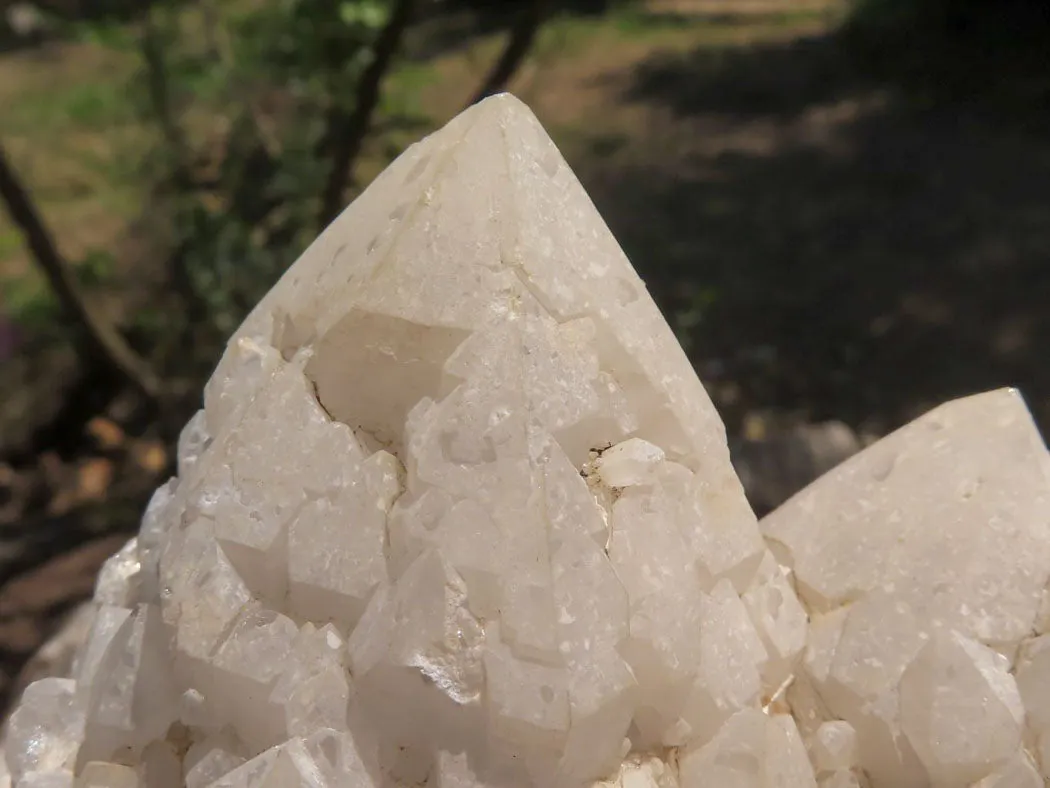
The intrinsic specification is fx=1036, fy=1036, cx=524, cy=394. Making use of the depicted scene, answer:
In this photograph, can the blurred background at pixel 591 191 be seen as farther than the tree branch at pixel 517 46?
Yes

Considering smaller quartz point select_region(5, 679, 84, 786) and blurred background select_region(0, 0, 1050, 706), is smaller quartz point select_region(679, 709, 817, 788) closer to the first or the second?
smaller quartz point select_region(5, 679, 84, 786)

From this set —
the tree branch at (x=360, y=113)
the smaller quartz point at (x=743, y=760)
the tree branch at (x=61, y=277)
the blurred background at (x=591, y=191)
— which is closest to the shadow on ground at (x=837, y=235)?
the blurred background at (x=591, y=191)

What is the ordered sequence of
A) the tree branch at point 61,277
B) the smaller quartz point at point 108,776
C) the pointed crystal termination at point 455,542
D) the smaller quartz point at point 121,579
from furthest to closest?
the tree branch at point 61,277 → the smaller quartz point at point 121,579 → the smaller quartz point at point 108,776 → the pointed crystal termination at point 455,542

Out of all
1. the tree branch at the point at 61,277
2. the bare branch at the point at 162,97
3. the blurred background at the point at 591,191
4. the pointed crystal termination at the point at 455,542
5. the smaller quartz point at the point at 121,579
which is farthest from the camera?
the bare branch at the point at 162,97

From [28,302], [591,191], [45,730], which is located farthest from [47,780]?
[591,191]

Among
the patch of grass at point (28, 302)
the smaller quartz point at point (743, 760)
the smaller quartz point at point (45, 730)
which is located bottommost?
the patch of grass at point (28, 302)

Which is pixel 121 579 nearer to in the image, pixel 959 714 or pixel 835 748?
pixel 835 748

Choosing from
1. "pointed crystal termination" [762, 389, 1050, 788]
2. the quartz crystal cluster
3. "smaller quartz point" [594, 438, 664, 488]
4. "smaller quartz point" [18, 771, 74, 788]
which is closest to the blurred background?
"pointed crystal termination" [762, 389, 1050, 788]

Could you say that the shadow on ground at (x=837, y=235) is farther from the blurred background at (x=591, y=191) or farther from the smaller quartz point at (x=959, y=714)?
the smaller quartz point at (x=959, y=714)
